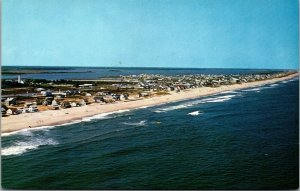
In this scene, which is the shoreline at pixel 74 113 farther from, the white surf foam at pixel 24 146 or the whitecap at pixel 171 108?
the white surf foam at pixel 24 146

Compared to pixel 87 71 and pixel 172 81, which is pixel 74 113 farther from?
pixel 172 81

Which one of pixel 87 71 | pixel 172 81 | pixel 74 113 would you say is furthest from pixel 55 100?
pixel 172 81

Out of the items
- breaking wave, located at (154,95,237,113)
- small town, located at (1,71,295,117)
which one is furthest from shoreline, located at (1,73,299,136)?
breaking wave, located at (154,95,237,113)

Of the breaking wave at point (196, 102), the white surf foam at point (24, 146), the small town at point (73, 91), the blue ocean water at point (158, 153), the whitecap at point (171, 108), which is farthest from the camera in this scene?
the breaking wave at point (196, 102)

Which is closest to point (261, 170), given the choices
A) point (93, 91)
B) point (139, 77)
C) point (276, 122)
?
point (276, 122)

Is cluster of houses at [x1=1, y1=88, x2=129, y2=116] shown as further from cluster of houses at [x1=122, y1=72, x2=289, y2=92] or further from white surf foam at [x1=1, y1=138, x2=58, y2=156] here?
cluster of houses at [x1=122, y1=72, x2=289, y2=92]

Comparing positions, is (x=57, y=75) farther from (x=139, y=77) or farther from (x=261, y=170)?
(x=261, y=170)

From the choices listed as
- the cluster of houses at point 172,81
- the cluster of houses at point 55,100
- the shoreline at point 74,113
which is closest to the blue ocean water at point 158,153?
the shoreline at point 74,113

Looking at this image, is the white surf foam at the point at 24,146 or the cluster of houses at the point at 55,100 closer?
the white surf foam at the point at 24,146

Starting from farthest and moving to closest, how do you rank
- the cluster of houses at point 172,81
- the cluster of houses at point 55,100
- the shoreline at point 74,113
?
1. the cluster of houses at point 172,81
2. the cluster of houses at point 55,100
3. the shoreline at point 74,113
